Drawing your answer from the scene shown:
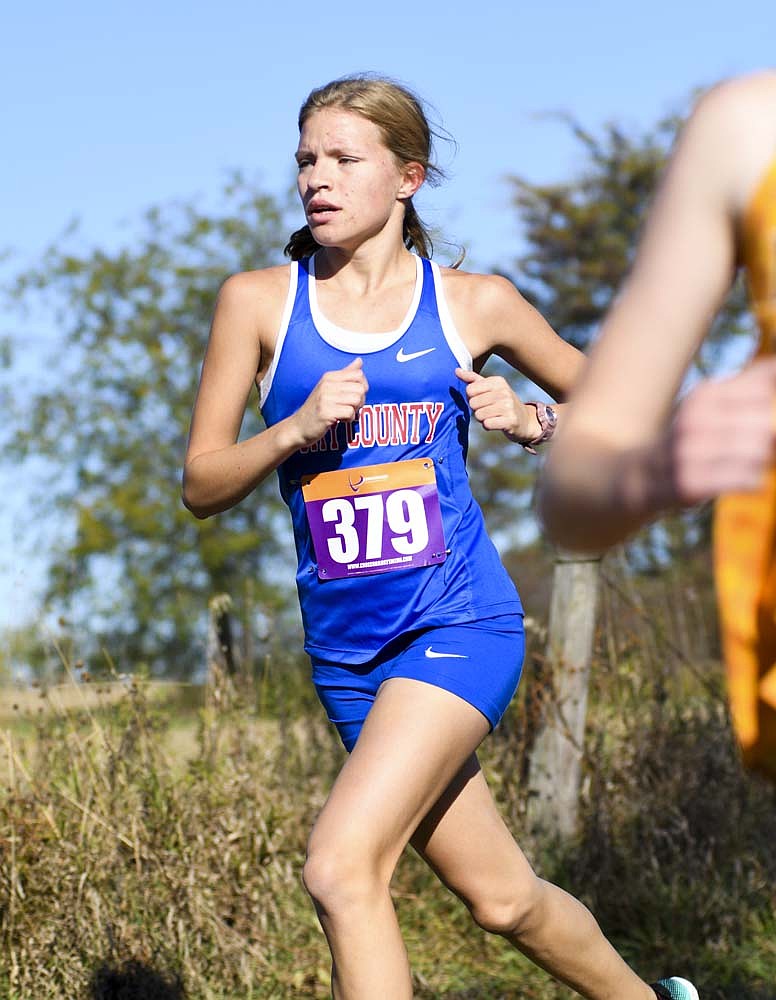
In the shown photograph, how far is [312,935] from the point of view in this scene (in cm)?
482

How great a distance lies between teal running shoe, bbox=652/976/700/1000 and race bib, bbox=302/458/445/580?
1.18 m

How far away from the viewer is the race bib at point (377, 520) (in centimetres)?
319

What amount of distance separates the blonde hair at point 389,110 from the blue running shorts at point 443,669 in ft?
3.59

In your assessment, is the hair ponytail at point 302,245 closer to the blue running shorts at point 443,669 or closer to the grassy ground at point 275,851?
the blue running shorts at point 443,669

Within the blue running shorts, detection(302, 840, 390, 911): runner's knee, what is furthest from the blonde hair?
detection(302, 840, 390, 911): runner's knee

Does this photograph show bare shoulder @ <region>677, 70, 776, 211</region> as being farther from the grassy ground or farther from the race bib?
the grassy ground

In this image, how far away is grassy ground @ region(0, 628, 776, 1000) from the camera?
4246mm

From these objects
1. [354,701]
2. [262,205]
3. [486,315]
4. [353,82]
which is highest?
[262,205]

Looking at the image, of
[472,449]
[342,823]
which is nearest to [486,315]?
[342,823]

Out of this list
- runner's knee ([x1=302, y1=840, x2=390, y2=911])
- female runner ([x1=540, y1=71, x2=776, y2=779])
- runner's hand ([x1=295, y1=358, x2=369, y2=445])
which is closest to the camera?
female runner ([x1=540, y1=71, x2=776, y2=779])

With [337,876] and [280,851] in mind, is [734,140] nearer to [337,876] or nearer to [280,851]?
[337,876]

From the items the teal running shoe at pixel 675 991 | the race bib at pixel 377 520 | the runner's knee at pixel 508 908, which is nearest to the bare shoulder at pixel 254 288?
the race bib at pixel 377 520

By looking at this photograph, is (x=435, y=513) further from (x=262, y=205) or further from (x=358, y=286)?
(x=262, y=205)

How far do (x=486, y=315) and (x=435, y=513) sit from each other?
1.75ft
